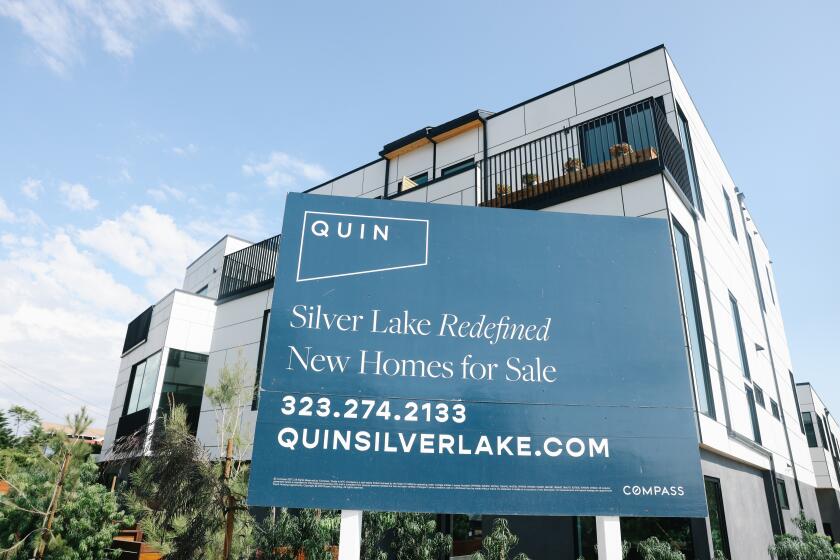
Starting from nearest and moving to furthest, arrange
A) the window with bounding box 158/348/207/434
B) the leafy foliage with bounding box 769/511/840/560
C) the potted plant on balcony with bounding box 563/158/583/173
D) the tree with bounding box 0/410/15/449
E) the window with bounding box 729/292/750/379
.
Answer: the leafy foliage with bounding box 769/511/840/560
the potted plant on balcony with bounding box 563/158/583/173
the window with bounding box 729/292/750/379
the window with bounding box 158/348/207/434
the tree with bounding box 0/410/15/449

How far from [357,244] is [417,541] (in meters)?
4.53

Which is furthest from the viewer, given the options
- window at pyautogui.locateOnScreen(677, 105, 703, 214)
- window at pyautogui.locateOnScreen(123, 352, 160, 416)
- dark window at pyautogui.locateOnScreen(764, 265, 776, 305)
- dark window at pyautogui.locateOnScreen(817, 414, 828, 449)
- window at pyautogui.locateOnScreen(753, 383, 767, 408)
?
dark window at pyautogui.locateOnScreen(817, 414, 828, 449)

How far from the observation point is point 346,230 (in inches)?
225

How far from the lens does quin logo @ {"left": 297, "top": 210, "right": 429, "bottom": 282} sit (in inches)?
218

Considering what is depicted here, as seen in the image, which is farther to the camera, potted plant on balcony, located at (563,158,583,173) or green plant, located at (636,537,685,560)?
potted plant on balcony, located at (563,158,583,173)

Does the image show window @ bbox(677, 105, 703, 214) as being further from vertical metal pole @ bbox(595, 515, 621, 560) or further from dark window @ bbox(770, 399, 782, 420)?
vertical metal pole @ bbox(595, 515, 621, 560)

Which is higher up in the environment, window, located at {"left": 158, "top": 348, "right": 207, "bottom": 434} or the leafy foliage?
window, located at {"left": 158, "top": 348, "right": 207, "bottom": 434}

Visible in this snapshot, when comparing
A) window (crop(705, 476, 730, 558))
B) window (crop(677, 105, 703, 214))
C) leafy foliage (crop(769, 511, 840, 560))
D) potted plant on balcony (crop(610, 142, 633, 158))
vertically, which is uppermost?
window (crop(677, 105, 703, 214))

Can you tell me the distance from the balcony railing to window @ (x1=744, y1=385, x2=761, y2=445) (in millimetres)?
4542

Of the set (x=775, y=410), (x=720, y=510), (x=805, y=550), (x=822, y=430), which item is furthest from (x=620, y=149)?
(x=822, y=430)

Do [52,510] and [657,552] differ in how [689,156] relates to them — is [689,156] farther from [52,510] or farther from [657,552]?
[52,510]

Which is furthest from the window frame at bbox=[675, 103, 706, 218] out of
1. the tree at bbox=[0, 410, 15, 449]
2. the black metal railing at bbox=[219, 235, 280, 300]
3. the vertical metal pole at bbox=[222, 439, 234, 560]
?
the tree at bbox=[0, 410, 15, 449]

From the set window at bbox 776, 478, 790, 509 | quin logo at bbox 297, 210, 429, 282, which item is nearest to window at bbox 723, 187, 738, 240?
window at bbox 776, 478, 790, 509

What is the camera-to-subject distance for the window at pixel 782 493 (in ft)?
41.4
